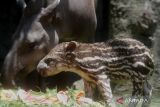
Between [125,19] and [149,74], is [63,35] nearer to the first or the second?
[125,19]

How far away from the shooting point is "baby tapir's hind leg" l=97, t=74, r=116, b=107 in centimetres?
466

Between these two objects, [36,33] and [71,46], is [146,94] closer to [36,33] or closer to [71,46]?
[71,46]

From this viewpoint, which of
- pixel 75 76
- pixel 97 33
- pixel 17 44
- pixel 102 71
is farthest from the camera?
pixel 97 33

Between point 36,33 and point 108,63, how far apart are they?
8.64 ft

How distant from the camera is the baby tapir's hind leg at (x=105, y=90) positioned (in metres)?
4.66

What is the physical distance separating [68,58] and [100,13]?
435cm

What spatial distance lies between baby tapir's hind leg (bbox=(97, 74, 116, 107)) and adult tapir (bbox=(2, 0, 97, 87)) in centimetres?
252

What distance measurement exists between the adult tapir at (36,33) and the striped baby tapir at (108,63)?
90.1 inches

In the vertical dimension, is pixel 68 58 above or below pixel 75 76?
above

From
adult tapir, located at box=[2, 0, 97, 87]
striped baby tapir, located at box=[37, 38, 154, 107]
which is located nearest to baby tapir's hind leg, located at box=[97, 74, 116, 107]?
striped baby tapir, located at box=[37, 38, 154, 107]

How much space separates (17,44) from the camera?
7.31 metres

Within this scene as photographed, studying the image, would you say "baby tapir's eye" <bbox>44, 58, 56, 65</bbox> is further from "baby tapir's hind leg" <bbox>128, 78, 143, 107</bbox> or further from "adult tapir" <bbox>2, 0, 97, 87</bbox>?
"adult tapir" <bbox>2, 0, 97, 87</bbox>

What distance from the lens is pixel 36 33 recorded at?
7359mm

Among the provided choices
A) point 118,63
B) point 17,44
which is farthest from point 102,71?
point 17,44
